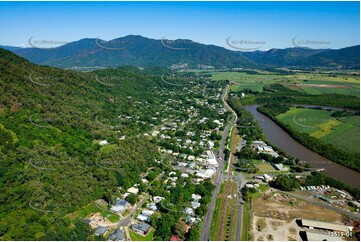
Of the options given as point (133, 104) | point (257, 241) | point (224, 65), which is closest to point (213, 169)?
point (257, 241)

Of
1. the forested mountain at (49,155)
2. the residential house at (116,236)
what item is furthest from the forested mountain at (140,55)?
the residential house at (116,236)

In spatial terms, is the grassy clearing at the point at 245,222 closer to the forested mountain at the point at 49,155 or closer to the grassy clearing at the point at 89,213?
the grassy clearing at the point at 89,213

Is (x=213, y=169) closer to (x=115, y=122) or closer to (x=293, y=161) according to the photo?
(x=293, y=161)

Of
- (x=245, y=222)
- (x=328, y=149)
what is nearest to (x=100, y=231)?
(x=245, y=222)

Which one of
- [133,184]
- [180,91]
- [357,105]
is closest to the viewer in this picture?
[133,184]

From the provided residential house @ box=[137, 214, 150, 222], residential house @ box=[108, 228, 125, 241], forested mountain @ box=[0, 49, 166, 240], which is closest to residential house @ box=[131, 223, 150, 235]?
residential house @ box=[137, 214, 150, 222]

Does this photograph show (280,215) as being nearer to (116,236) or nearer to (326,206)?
(326,206)

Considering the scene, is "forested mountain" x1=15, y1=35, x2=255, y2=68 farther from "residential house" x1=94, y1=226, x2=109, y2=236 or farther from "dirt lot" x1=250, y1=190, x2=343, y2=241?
"residential house" x1=94, y1=226, x2=109, y2=236
